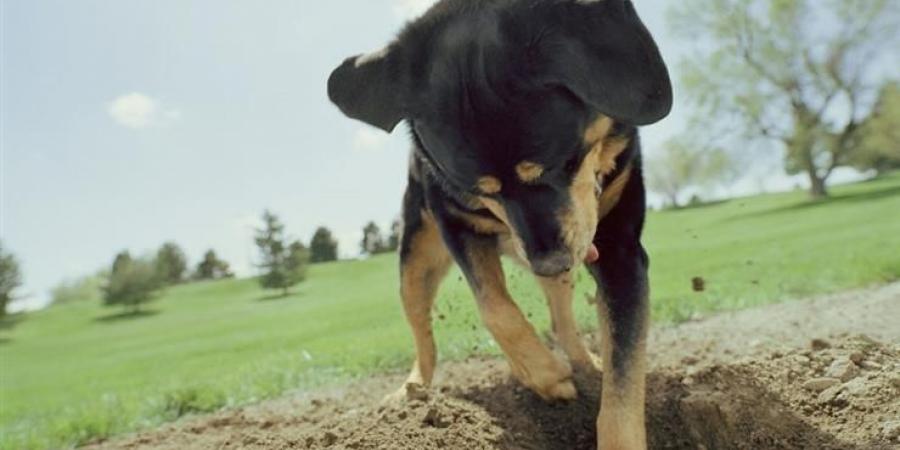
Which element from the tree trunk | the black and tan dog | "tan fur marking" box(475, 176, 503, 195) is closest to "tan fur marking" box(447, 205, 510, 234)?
the black and tan dog

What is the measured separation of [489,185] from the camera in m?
3.24

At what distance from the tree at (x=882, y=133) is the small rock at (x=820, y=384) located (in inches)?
1525

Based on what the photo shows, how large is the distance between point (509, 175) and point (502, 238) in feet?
3.75

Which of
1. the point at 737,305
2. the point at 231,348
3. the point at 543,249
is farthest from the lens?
the point at 231,348

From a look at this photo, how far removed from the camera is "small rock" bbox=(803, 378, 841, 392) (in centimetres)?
413

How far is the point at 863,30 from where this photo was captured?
130 feet

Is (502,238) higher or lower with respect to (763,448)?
higher

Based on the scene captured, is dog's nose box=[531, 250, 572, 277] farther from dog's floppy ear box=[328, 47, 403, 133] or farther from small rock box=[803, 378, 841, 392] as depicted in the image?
small rock box=[803, 378, 841, 392]

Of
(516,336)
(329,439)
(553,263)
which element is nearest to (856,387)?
(516,336)

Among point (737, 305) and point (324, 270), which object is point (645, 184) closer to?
point (737, 305)

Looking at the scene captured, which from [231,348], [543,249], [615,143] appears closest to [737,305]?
[615,143]

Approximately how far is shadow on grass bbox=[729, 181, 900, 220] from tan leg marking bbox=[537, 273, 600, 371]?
116 feet

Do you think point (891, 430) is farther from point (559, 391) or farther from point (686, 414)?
point (559, 391)

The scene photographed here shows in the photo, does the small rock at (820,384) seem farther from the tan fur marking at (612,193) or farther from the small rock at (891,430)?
the tan fur marking at (612,193)
